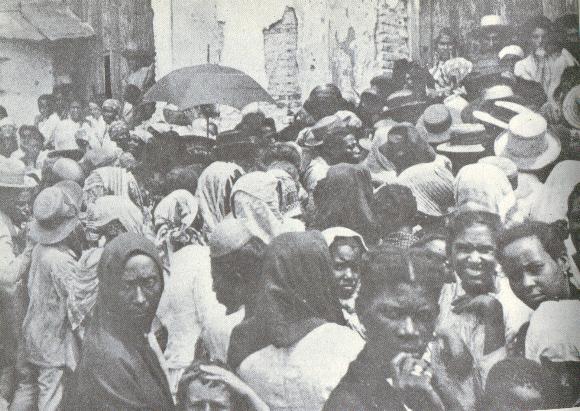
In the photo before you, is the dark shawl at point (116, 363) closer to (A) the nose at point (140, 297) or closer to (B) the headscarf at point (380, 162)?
(A) the nose at point (140, 297)

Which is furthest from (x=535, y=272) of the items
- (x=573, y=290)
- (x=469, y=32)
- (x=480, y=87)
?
(x=469, y=32)

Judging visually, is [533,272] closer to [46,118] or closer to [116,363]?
[116,363]

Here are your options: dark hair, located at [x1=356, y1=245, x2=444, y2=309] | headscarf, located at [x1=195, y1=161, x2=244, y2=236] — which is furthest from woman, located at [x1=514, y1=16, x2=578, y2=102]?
headscarf, located at [x1=195, y1=161, x2=244, y2=236]


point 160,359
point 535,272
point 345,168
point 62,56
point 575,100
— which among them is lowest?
point 160,359

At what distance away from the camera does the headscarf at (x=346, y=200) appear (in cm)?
627

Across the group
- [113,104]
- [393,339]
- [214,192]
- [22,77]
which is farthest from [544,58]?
[22,77]

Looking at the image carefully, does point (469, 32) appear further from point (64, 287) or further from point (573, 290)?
point (64, 287)

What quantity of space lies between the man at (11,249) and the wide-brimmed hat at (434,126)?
9.26 ft

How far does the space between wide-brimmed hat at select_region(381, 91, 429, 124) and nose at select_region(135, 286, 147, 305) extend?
2.12m

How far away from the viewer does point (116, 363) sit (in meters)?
6.00

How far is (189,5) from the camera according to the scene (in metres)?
6.40

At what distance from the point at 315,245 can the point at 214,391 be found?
1194mm

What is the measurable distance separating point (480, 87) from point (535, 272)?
141cm

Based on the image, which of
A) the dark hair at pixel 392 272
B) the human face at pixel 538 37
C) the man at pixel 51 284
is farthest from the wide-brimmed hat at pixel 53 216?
the human face at pixel 538 37
